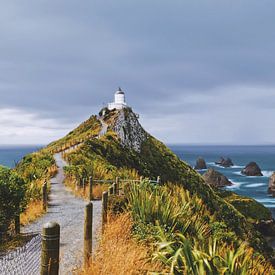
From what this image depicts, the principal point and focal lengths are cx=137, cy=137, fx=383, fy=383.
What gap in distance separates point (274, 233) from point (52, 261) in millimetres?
42017

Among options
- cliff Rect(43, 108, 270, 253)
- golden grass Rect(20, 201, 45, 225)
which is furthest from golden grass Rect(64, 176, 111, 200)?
golden grass Rect(20, 201, 45, 225)

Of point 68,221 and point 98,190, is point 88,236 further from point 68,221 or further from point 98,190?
point 98,190

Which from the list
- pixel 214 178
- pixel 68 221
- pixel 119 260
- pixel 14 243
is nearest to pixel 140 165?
pixel 68 221

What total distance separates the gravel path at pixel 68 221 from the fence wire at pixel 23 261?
513 mm

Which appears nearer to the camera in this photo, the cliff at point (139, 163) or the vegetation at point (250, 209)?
the cliff at point (139, 163)

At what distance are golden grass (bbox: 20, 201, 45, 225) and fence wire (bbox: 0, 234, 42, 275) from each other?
10.5 ft

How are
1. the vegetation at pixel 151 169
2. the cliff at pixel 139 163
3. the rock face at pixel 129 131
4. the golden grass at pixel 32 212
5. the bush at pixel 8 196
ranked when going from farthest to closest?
the rock face at pixel 129 131
the cliff at pixel 139 163
the vegetation at pixel 151 169
the golden grass at pixel 32 212
the bush at pixel 8 196

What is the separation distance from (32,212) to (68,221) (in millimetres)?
1856

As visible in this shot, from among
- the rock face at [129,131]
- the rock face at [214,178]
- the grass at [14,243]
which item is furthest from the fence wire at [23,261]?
the rock face at [214,178]

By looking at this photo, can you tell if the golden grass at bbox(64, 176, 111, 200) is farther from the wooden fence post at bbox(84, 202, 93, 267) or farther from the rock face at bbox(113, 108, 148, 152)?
the rock face at bbox(113, 108, 148, 152)

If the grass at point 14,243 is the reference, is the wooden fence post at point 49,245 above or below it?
above

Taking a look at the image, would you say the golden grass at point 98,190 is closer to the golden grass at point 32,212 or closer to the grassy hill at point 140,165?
the grassy hill at point 140,165

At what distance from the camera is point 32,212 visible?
13.3m

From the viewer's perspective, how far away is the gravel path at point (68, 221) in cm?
782
